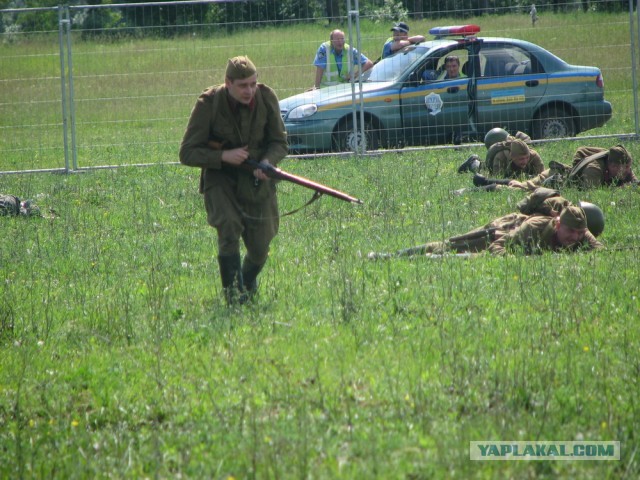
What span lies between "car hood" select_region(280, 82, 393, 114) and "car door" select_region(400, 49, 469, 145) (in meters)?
0.39

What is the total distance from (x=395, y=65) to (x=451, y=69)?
90 centimetres

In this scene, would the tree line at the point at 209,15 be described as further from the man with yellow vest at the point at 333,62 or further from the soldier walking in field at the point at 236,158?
the soldier walking in field at the point at 236,158

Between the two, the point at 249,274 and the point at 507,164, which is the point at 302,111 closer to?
the point at 507,164

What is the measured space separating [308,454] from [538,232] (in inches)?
171

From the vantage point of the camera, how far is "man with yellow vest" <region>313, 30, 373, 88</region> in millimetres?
14594

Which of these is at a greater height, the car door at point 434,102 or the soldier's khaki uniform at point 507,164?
the car door at point 434,102

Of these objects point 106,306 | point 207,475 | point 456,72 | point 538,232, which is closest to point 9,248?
point 106,306

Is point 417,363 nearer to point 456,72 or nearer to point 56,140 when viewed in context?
point 456,72

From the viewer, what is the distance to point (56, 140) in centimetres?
1561

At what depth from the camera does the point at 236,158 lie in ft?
21.4

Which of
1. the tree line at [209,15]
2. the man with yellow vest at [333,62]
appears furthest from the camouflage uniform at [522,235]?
the tree line at [209,15]

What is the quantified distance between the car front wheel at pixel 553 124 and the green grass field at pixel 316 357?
555 cm

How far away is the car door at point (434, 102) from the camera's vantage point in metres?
14.5

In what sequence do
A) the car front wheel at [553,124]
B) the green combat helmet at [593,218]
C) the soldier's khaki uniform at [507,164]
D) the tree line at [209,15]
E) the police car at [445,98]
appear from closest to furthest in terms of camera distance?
the green combat helmet at [593,218] → the soldier's khaki uniform at [507,164] → the tree line at [209,15] → the police car at [445,98] → the car front wheel at [553,124]
